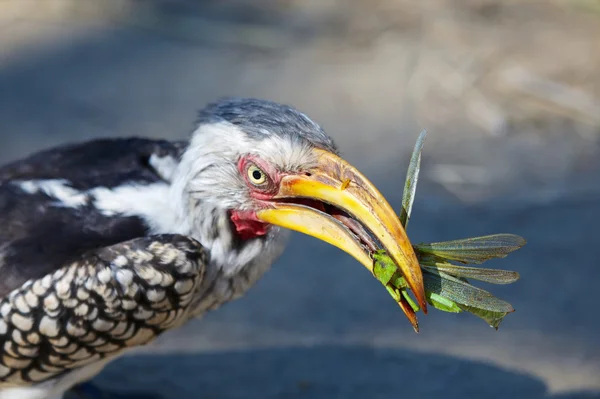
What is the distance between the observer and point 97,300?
3.91m

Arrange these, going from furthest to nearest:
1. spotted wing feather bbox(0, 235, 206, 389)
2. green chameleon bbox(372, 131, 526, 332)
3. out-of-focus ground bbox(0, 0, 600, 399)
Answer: out-of-focus ground bbox(0, 0, 600, 399)
spotted wing feather bbox(0, 235, 206, 389)
green chameleon bbox(372, 131, 526, 332)

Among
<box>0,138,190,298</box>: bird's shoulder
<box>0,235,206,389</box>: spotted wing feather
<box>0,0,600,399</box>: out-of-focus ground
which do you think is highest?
<box>0,0,600,399</box>: out-of-focus ground

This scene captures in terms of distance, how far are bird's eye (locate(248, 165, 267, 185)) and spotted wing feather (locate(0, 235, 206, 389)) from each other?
1.37 ft

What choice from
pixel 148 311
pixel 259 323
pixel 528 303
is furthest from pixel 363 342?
pixel 148 311

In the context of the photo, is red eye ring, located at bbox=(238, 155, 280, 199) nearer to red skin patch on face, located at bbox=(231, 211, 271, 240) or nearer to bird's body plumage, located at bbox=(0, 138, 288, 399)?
red skin patch on face, located at bbox=(231, 211, 271, 240)

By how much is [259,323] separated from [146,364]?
0.71 metres

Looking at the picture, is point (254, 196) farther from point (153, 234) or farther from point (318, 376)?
point (318, 376)

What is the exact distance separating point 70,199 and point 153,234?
0.43 m

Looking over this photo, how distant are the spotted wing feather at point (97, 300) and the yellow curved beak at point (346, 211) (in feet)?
1.61

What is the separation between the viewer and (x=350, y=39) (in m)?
8.26

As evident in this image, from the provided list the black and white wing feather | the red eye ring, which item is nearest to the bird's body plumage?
the black and white wing feather

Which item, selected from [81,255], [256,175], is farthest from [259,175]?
[81,255]

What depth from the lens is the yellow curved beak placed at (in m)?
3.41

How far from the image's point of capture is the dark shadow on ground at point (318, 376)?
5121 millimetres
